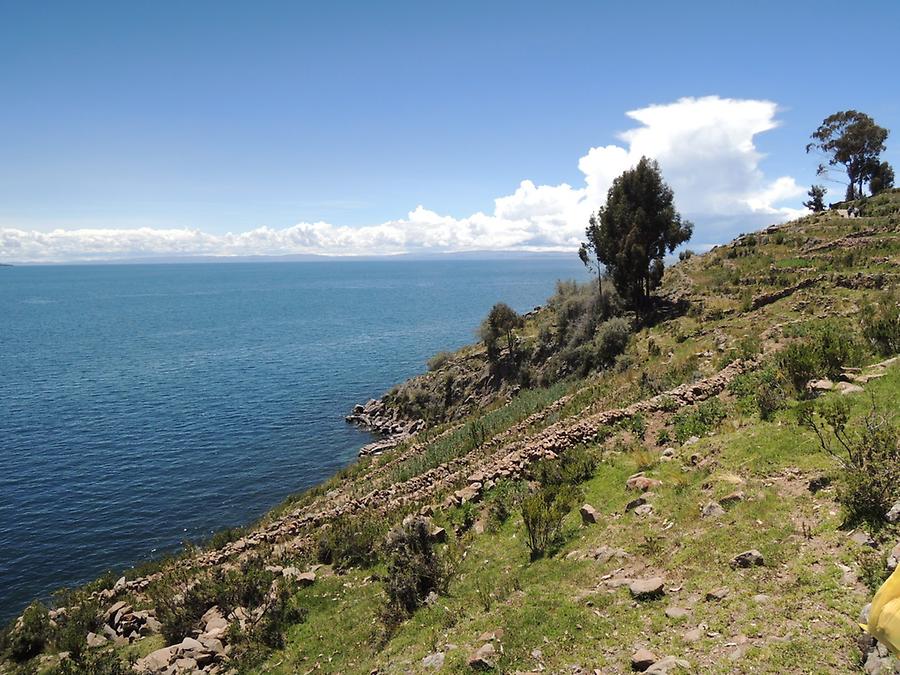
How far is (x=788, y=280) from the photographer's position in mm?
33531

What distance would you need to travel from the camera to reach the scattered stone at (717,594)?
8.00 metres

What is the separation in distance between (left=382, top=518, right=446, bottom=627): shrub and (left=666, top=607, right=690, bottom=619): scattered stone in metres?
5.42

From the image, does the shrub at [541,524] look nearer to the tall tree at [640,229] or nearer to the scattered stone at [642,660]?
the scattered stone at [642,660]

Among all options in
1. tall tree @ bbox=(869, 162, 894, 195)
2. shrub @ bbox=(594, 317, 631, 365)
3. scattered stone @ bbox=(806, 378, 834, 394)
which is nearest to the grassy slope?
scattered stone @ bbox=(806, 378, 834, 394)

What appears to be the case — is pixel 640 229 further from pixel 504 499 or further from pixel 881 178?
pixel 881 178

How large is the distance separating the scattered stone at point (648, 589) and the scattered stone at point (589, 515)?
343 cm

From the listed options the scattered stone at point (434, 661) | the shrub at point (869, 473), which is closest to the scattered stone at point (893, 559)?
the shrub at point (869, 473)

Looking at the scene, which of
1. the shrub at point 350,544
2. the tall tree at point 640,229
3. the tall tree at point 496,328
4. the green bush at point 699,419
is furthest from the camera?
the tall tree at point 496,328

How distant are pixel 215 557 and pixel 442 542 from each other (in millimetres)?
10668

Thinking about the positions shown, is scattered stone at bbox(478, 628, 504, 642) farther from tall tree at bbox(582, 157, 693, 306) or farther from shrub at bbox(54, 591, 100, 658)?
tall tree at bbox(582, 157, 693, 306)

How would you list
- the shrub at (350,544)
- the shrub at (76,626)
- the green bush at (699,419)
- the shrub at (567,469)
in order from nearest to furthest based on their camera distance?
the shrub at (76,626) < the shrub at (567,469) < the green bush at (699,419) < the shrub at (350,544)

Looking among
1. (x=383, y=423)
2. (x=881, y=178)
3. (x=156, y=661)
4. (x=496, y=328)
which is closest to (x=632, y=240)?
(x=496, y=328)

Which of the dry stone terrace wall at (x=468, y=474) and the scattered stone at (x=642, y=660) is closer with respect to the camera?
the scattered stone at (x=642, y=660)

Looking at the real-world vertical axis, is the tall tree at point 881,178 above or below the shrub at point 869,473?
above
